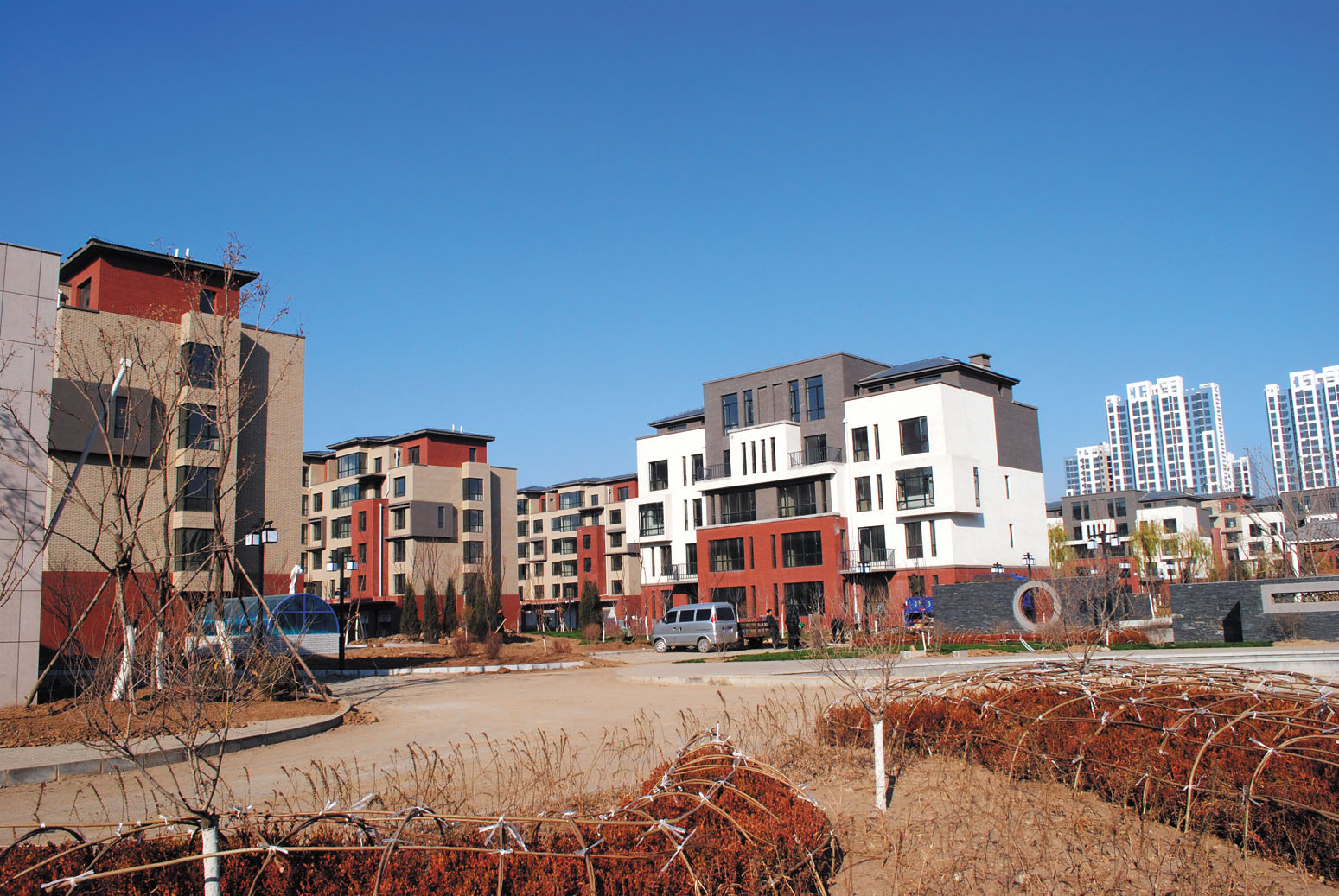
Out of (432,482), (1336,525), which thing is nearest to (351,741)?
(1336,525)

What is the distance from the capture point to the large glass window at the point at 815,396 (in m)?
56.2

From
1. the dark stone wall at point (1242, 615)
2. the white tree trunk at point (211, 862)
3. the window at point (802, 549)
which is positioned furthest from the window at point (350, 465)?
the white tree trunk at point (211, 862)

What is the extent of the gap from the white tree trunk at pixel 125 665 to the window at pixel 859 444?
43336 mm

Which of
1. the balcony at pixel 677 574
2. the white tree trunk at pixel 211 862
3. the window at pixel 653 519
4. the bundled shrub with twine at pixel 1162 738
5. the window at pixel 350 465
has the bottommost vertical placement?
the bundled shrub with twine at pixel 1162 738

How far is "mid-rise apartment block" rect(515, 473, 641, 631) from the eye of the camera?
3477 inches

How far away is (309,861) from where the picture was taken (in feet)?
17.5

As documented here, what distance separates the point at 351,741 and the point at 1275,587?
23.9 m

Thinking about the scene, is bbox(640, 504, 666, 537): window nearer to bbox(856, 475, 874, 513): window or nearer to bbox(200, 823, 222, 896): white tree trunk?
bbox(856, 475, 874, 513): window

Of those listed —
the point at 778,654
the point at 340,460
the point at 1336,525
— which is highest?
the point at 340,460

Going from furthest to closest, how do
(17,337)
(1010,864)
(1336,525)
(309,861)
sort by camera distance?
(1336,525)
(17,337)
(1010,864)
(309,861)

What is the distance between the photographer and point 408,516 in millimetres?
70062

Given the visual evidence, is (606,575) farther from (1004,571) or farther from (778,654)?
(778,654)

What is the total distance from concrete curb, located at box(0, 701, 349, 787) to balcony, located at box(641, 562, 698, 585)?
46176mm

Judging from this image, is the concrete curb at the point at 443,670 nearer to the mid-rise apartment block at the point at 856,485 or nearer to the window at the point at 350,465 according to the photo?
the mid-rise apartment block at the point at 856,485
